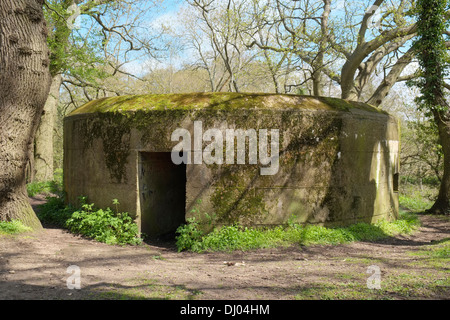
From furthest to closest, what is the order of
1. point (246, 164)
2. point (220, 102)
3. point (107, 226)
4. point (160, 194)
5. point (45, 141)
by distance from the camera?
1. point (45, 141)
2. point (160, 194)
3. point (107, 226)
4. point (220, 102)
5. point (246, 164)

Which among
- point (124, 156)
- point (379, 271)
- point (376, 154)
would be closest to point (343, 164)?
point (376, 154)

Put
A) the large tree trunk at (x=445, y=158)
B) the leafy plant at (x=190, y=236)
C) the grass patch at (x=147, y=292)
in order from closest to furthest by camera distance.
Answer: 1. the grass patch at (x=147, y=292)
2. the leafy plant at (x=190, y=236)
3. the large tree trunk at (x=445, y=158)

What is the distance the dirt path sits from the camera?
153 inches

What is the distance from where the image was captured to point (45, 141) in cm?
1406

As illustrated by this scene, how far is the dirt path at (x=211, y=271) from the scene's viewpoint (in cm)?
389

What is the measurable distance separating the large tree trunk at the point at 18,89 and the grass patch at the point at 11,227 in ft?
0.45

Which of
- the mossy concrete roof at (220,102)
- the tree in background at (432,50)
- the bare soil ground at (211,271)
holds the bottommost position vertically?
the bare soil ground at (211,271)

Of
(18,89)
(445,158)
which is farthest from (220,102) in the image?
(445,158)

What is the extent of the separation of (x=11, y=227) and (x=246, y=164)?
167 inches

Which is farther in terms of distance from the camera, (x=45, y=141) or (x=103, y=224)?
(x=45, y=141)

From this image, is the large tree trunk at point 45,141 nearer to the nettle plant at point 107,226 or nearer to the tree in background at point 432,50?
the nettle plant at point 107,226

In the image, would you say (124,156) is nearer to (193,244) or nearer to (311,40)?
(193,244)

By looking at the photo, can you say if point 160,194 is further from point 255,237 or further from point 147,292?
point 147,292

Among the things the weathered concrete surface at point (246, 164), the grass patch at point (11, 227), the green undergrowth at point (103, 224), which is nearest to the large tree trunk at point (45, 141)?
the weathered concrete surface at point (246, 164)
